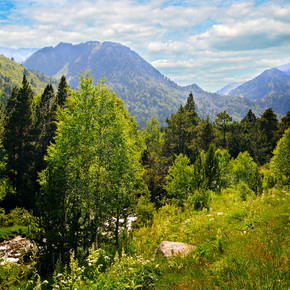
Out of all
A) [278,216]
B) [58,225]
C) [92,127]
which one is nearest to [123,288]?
[278,216]

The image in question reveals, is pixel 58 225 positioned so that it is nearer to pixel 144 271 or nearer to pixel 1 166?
pixel 144 271

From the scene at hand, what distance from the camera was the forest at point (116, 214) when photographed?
19.4 ft

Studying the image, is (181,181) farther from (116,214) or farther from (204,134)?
(204,134)

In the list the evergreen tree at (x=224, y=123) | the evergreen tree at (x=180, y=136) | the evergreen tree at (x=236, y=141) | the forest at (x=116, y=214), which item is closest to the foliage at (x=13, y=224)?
the forest at (x=116, y=214)

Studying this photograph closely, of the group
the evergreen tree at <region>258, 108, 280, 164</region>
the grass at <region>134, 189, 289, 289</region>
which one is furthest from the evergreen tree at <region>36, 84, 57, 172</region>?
the evergreen tree at <region>258, 108, 280, 164</region>

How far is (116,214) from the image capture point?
1986cm

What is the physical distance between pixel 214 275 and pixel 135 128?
51651 millimetres

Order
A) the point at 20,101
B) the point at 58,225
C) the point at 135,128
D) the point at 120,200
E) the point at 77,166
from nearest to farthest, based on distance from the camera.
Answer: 1. the point at 58,225
2. the point at 77,166
3. the point at 120,200
4. the point at 20,101
5. the point at 135,128

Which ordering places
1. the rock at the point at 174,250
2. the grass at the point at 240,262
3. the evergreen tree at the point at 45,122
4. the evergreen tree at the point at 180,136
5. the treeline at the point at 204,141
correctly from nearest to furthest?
the grass at the point at 240,262, the rock at the point at 174,250, the treeline at the point at 204,141, the evergreen tree at the point at 45,122, the evergreen tree at the point at 180,136

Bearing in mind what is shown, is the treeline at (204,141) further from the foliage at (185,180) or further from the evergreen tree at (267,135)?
the foliage at (185,180)

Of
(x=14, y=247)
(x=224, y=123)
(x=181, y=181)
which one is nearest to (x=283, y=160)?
(x=181, y=181)

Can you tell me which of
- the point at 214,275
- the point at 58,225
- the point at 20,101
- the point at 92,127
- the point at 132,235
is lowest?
the point at 132,235

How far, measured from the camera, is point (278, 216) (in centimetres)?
954

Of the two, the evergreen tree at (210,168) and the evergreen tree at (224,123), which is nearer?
the evergreen tree at (210,168)
